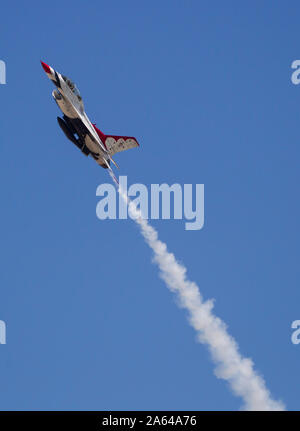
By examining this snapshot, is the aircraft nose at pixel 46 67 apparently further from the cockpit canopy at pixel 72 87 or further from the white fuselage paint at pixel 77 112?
the cockpit canopy at pixel 72 87

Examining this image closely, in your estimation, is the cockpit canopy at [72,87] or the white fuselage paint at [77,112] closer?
the white fuselage paint at [77,112]

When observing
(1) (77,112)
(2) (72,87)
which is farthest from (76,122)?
(2) (72,87)

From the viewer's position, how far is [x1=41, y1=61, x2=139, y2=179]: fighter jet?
8831cm

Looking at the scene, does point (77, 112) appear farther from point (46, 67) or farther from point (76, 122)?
point (46, 67)

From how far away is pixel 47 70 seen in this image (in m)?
88.4

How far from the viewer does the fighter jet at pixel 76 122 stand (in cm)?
8831

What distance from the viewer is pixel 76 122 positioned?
89438mm
